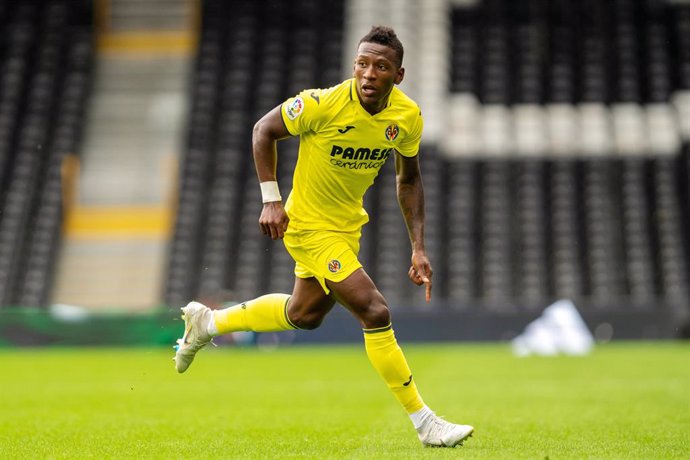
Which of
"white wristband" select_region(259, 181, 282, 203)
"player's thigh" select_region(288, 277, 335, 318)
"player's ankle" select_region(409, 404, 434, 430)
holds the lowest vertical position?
"player's ankle" select_region(409, 404, 434, 430)

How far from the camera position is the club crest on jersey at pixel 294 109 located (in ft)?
19.2

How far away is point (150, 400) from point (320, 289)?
3566 millimetres

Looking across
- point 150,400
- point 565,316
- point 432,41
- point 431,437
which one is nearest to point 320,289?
point 431,437

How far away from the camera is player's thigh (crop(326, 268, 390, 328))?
18.9ft

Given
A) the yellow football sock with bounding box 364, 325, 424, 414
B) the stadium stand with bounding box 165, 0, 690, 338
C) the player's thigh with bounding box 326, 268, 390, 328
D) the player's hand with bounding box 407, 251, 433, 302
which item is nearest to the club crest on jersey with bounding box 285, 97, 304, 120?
the player's thigh with bounding box 326, 268, 390, 328

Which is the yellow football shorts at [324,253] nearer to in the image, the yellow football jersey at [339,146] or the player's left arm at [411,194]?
the yellow football jersey at [339,146]

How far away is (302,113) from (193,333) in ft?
4.96

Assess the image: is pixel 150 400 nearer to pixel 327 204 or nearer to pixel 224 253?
pixel 327 204

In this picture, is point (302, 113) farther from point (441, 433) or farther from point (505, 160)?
point (505, 160)

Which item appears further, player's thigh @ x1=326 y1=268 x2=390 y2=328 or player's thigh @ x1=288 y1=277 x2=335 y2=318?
player's thigh @ x1=288 y1=277 x2=335 y2=318

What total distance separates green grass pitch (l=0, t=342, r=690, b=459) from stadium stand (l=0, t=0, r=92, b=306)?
666cm

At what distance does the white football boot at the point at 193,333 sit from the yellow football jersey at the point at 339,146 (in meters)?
0.81

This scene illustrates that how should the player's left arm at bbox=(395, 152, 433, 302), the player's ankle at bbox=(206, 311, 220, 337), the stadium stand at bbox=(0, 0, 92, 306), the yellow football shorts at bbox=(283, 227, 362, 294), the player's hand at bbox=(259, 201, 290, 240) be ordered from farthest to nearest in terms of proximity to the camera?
the stadium stand at bbox=(0, 0, 92, 306) → the player's ankle at bbox=(206, 311, 220, 337) → the player's left arm at bbox=(395, 152, 433, 302) → the yellow football shorts at bbox=(283, 227, 362, 294) → the player's hand at bbox=(259, 201, 290, 240)

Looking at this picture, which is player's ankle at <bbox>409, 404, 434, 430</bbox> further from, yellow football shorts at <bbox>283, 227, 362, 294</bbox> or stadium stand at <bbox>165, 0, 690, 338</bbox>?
stadium stand at <bbox>165, 0, 690, 338</bbox>
